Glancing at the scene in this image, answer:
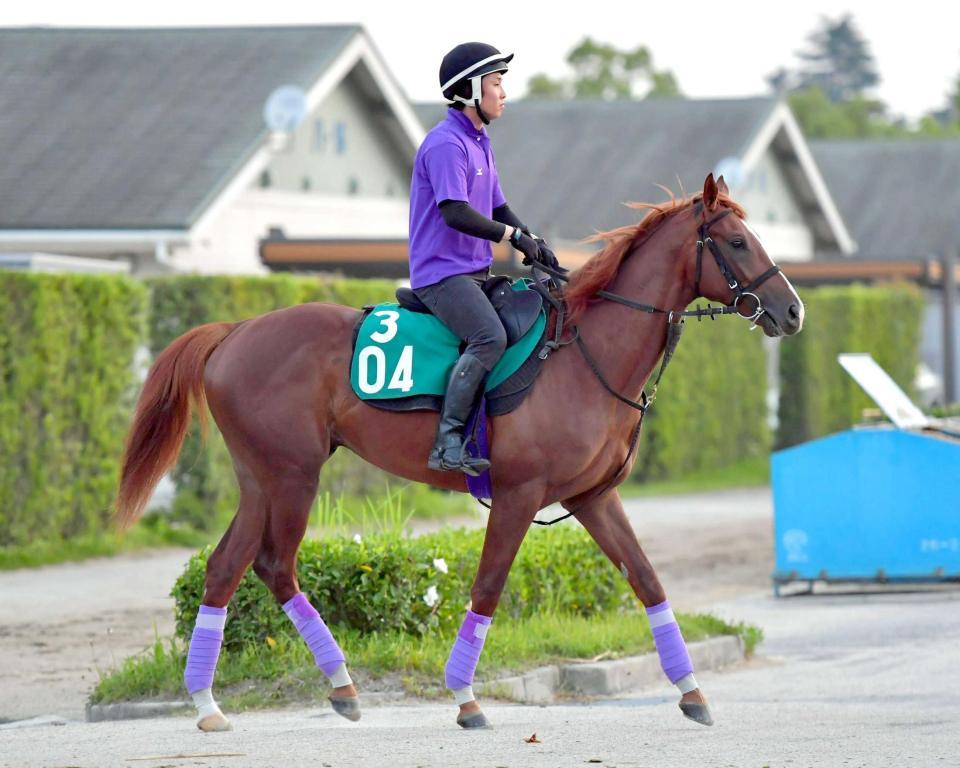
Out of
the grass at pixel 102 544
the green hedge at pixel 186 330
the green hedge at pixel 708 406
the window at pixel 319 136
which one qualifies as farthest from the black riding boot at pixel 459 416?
the window at pixel 319 136

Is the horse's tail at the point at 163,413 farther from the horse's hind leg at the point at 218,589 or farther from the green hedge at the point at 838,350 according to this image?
the green hedge at the point at 838,350

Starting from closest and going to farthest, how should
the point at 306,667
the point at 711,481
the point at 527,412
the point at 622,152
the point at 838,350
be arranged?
the point at 527,412
the point at 306,667
the point at 711,481
the point at 838,350
the point at 622,152

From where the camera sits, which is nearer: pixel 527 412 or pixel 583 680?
pixel 527 412

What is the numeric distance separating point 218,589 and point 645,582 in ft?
6.50

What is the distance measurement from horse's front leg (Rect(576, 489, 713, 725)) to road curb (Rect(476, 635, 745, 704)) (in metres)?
1.41

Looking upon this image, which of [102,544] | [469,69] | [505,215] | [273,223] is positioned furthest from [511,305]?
[273,223]

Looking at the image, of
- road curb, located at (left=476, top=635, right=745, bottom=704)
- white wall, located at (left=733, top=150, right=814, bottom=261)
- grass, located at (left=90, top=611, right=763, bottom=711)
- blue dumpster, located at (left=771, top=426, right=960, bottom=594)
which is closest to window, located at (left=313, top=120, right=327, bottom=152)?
white wall, located at (left=733, top=150, right=814, bottom=261)

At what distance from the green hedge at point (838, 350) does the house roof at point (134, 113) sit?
889cm

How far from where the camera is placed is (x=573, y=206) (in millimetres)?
44156

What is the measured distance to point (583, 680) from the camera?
391 inches

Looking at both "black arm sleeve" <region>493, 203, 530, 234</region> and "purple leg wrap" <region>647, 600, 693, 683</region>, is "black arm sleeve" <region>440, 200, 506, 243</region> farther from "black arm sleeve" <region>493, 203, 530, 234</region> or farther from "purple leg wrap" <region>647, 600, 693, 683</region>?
"purple leg wrap" <region>647, 600, 693, 683</region>

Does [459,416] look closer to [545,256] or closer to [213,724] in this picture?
[545,256]

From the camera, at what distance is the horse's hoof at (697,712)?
26.4 feet

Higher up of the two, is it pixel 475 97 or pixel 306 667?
pixel 475 97
